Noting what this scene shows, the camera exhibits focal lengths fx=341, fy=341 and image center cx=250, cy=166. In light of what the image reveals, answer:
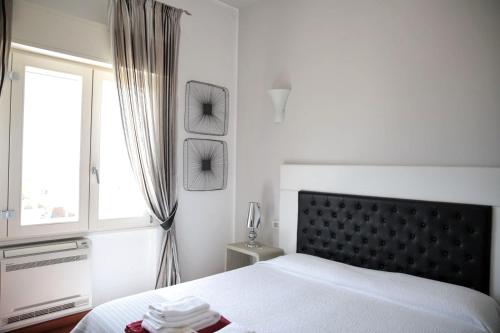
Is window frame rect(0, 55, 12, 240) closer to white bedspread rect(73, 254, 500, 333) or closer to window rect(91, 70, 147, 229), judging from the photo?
window rect(91, 70, 147, 229)

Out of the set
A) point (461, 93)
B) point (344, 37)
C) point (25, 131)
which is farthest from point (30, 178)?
point (461, 93)

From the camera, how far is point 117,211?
2.80 metres

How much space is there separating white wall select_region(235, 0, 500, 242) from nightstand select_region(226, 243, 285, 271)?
10.5 inches

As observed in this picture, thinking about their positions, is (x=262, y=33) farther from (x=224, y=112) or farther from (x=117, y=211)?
(x=117, y=211)

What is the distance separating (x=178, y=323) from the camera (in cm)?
150

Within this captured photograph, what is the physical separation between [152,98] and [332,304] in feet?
6.70

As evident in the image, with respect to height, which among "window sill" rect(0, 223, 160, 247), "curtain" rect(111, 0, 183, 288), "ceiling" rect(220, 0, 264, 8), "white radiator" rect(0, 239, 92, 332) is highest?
"ceiling" rect(220, 0, 264, 8)

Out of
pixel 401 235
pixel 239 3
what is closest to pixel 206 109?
pixel 239 3

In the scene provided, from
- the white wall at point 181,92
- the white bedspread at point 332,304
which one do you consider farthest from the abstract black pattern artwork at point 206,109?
the white bedspread at point 332,304

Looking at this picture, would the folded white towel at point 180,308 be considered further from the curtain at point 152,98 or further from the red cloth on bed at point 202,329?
the curtain at point 152,98

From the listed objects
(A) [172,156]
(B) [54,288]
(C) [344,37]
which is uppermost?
(C) [344,37]

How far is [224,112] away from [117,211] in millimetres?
1422

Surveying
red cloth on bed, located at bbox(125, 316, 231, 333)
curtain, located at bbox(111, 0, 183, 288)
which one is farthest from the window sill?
red cloth on bed, located at bbox(125, 316, 231, 333)

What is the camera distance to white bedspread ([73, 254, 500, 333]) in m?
1.62
